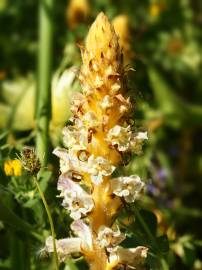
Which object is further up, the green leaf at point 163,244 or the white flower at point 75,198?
the white flower at point 75,198

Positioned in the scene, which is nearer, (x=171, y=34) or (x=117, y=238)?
(x=117, y=238)

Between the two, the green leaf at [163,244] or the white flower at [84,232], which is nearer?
the white flower at [84,232]

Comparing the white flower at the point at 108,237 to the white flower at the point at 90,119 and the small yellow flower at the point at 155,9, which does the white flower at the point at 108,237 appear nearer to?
the white flower at the point at 90,119

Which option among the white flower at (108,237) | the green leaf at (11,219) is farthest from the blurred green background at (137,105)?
the white flower at (108,237)

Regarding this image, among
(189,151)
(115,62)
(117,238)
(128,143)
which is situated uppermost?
(189,151)

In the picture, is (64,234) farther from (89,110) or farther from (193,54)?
(193,54)

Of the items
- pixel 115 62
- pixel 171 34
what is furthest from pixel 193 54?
pixel 115 62

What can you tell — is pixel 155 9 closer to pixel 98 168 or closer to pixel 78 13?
pixel 78 13
